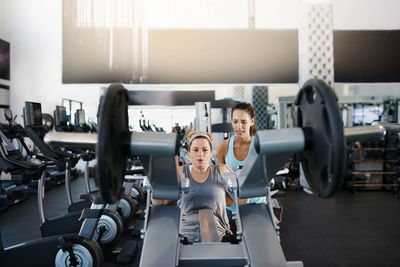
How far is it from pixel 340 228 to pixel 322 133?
3.17 metres

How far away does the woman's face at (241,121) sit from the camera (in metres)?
2.27

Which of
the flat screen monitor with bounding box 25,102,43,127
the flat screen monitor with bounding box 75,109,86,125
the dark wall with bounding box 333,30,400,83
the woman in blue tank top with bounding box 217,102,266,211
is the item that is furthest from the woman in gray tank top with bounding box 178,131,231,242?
the dark wall with bounding box 333,30,400,83

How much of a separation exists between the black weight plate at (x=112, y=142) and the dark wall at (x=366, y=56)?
17.9 feet

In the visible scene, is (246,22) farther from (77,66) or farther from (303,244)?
(303,244)

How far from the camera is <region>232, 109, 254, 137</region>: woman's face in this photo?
7.45 feet

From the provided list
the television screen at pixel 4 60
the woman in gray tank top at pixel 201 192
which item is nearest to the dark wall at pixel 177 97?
the television screen at pixel 4 60

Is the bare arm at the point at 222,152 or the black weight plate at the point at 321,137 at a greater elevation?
the black weight plate at the point at 321,137

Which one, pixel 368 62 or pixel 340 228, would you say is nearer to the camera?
pixel 340 228

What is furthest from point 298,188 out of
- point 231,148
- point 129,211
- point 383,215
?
point 231,148

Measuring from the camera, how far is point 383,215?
13.2 feet

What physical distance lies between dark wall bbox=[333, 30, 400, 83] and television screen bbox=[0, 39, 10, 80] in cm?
694

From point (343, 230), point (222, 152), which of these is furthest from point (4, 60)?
point (343, 230)

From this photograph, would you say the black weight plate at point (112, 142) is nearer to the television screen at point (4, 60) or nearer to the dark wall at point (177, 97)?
the dark wall at point (177, 97)

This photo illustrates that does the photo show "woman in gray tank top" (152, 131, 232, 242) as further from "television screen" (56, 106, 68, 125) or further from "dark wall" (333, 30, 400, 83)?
"dark wall" (333, 30, 400, 83)
